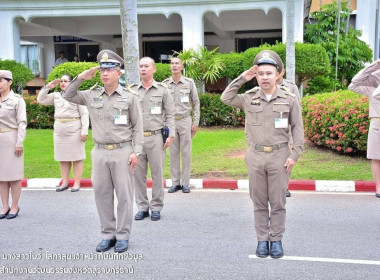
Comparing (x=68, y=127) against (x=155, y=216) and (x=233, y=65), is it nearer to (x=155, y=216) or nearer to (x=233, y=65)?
(x=155, y=216)

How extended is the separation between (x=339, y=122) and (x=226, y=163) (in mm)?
2443

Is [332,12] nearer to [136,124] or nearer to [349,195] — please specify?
[349,195]

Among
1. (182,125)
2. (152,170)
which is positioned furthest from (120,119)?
(182,125)

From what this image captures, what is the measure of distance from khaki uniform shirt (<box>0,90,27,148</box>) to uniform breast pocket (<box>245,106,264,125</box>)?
10.3 ft

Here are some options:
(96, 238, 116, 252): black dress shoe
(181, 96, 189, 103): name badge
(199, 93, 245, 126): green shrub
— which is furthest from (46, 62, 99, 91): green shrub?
(96, 238, 116, 252): black dress shoe

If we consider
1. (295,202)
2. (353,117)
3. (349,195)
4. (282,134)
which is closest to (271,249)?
(282,134)

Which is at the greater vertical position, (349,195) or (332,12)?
(332,12)

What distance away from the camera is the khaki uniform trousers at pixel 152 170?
630cm

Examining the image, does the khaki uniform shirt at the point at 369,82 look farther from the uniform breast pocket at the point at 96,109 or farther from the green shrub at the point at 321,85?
the green shrub at the point at 321,85

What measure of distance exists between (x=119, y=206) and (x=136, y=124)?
889 millimetres

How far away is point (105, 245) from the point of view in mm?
5141

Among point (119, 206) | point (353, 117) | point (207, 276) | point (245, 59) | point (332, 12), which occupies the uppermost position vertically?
point (332, 12)

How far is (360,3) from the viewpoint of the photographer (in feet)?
70.3

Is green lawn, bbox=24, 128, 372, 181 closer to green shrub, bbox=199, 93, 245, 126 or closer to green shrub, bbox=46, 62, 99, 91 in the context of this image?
green shrub, bbox=199, 93, 245, 126
